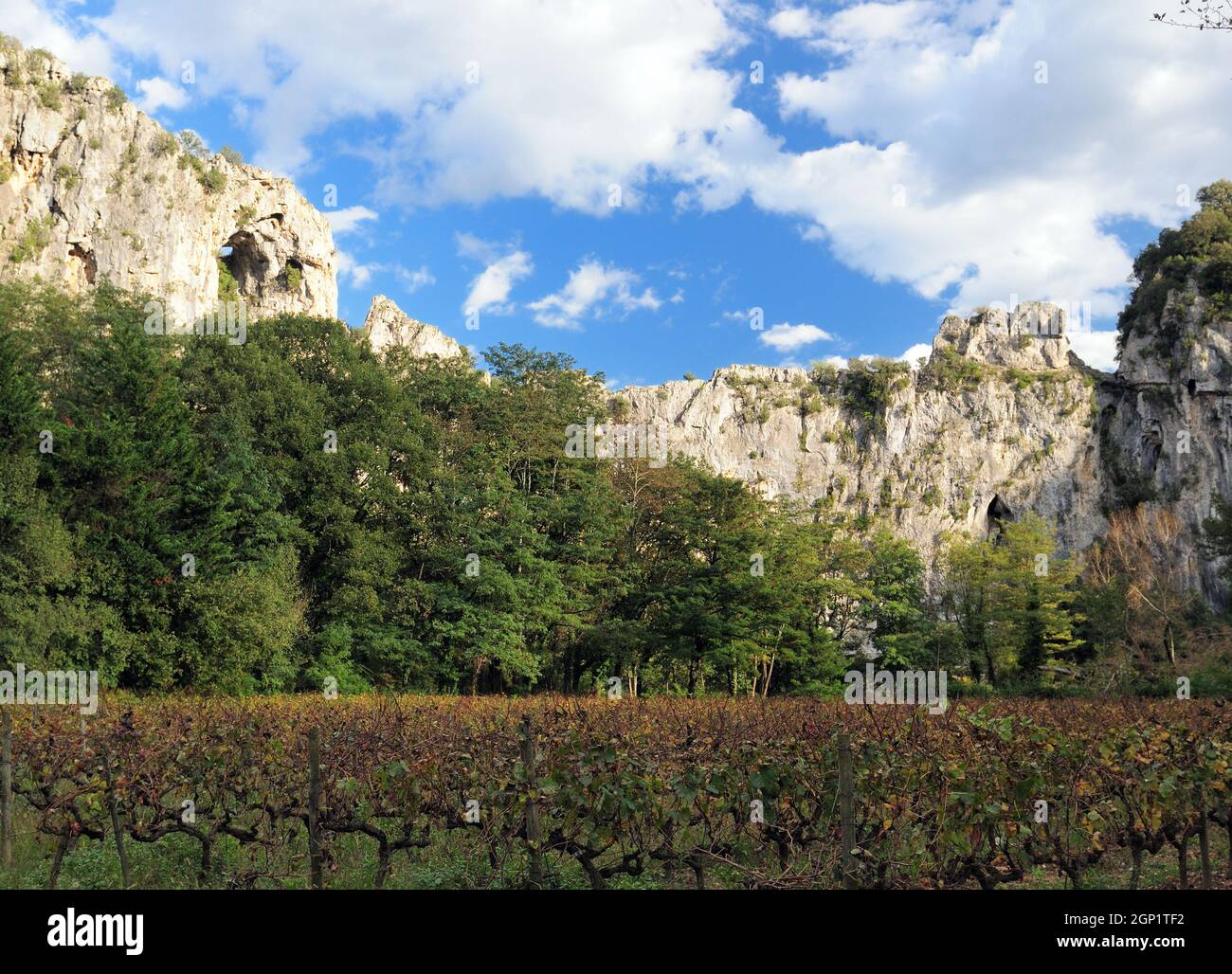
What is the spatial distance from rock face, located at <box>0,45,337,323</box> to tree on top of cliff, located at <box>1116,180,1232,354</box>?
57.4m

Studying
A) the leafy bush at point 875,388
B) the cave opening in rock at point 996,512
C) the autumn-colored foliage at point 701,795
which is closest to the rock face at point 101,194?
the autumn-colored foliage at point 701,795

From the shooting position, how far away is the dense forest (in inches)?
937

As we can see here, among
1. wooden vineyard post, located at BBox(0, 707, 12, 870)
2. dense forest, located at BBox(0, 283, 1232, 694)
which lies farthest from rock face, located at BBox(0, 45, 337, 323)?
wooden vineyard post, located at BBox(0, 707, 12, 870)

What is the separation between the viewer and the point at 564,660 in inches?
1347

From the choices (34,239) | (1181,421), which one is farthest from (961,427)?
(34,239)

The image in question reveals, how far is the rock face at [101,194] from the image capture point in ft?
138

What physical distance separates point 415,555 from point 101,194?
1092 inches

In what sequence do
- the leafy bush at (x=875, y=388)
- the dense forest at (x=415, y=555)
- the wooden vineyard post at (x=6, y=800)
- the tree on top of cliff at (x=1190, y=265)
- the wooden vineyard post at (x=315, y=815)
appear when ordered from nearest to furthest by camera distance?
1. the wooden vineyard post at (x=315, y=815)
2. the wooden vineyard post at (x=6, y=800)
3. the dense forest at (x=415, y=555)
4. the tree on top of cliff at (x=1190, y=265)
5. the leafy bush at (x=875, y=388)

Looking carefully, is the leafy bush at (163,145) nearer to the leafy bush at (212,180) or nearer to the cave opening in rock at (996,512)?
the leafy bush at (212,180)

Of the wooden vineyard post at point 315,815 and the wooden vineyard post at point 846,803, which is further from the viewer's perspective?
the wooden vineyard post at point 315,815

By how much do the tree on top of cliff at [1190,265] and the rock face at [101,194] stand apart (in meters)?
57.4

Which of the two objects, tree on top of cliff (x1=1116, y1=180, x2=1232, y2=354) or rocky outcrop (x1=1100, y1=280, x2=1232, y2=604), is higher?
tree on top of cliff (x1=1116, y1=180, x2=1232, y2=354)

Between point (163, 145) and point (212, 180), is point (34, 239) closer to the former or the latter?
point (163, 145)

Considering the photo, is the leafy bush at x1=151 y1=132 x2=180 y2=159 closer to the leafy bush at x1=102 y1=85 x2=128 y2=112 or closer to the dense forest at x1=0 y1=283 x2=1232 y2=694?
the leafy bush at x1=102 y1=85 x2=128 y2=112
